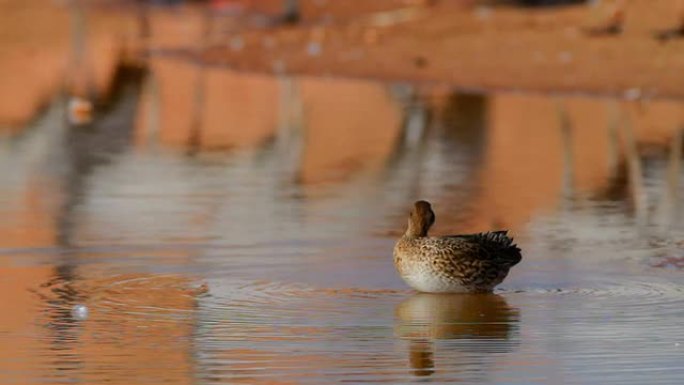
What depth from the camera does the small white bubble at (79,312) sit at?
32.6 feet

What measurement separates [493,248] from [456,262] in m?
0.24

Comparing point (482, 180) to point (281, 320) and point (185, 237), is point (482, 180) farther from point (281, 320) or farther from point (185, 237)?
point (281, 320)

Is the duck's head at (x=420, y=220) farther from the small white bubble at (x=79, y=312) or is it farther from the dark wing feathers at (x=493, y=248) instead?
the small white bubble at (x=79, y=312)

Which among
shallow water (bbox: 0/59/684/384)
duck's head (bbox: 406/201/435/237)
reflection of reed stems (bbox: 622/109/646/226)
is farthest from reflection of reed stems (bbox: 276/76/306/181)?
duck's head (bbox: 406/201/435/237)

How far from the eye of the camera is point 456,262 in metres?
10.6

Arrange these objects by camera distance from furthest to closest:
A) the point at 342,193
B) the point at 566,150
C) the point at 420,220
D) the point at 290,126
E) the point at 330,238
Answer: the point at 290,126 < the point at 566,150 < the point at 342,193 < the point at 330,238 < the point at 420,220

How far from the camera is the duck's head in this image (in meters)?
10.9

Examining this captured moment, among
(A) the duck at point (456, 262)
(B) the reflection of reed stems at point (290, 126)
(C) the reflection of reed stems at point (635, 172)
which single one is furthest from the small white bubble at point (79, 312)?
(B) the reflection of reed stems at point (290, 126)

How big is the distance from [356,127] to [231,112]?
7.82ft

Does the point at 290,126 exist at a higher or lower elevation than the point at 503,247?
higher

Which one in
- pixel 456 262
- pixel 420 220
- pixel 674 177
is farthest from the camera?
pixel 674 177

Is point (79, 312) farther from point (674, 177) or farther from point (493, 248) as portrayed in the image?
point (674, 177)

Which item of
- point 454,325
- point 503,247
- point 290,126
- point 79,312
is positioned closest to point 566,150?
point 290,126

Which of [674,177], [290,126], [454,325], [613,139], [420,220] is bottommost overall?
[454,325]
